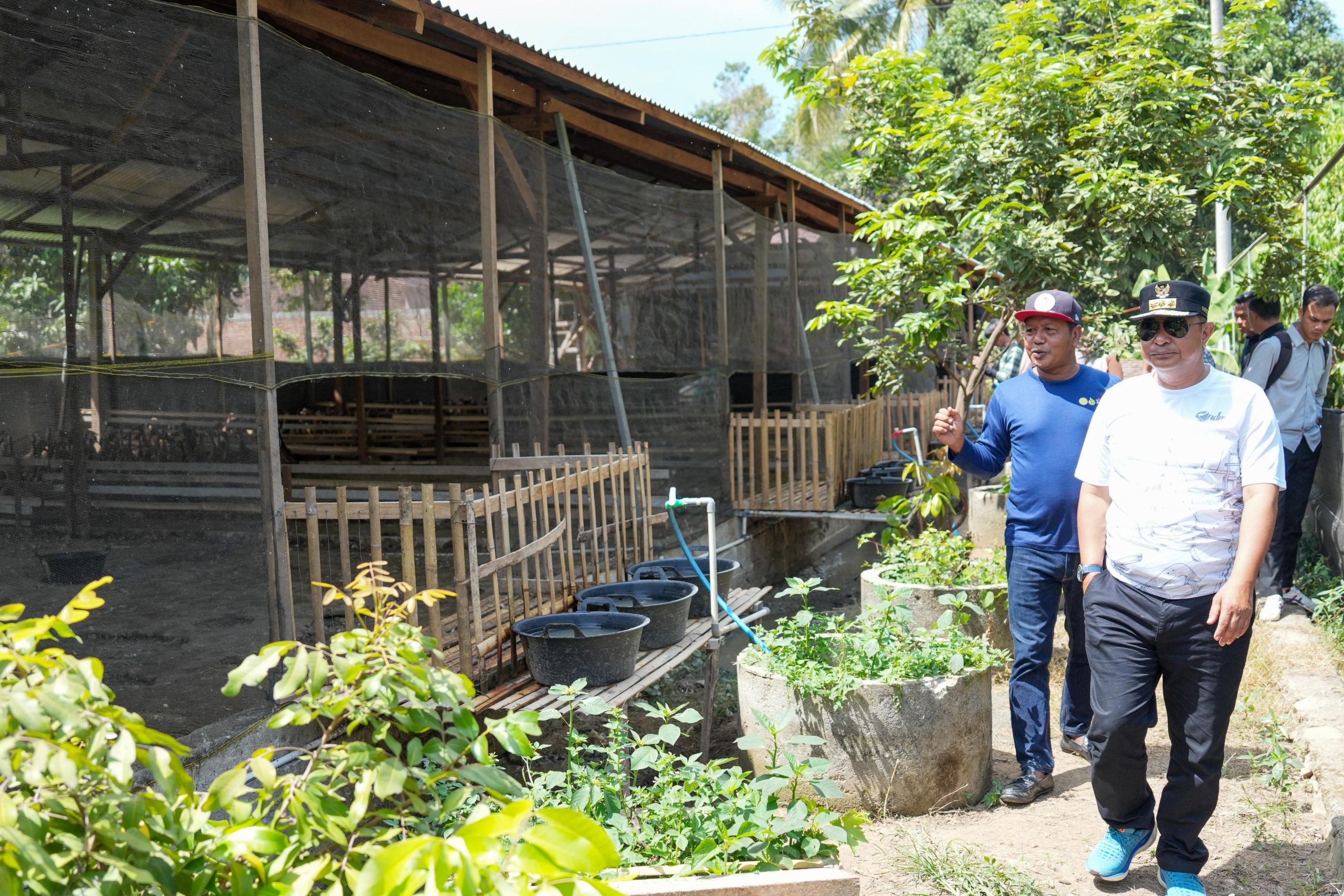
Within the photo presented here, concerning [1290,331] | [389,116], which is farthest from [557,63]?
[1290,331]

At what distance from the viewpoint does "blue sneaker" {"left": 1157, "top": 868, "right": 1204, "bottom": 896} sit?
3.41 meters

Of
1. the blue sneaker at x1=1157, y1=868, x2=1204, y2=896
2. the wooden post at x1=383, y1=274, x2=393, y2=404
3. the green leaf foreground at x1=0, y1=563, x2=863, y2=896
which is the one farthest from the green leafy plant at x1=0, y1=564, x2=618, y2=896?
the wooden post at x1=383, y1=274, x2=393, y2=404

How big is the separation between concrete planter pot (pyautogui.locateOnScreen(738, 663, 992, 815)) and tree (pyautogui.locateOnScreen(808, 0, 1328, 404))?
3556 millimetres

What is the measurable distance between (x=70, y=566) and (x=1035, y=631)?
379 centimetres

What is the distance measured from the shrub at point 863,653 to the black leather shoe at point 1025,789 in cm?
46

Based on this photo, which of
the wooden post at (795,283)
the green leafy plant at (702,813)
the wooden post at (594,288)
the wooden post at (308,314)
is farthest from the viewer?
the wooden post at (795,283)

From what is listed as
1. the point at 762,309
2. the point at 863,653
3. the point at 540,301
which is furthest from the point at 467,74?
the point at 863,653

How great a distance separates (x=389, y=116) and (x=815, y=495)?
5.69m

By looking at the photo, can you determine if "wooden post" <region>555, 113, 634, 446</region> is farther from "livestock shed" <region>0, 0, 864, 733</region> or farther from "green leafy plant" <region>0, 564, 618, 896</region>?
"green leafy plant" <region>0, 564, 618, 896</region>

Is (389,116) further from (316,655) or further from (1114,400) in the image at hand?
(316,655)

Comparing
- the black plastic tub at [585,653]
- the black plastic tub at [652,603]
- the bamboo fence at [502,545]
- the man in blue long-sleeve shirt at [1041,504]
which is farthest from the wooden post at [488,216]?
the man in blue long-sleeve shirt at [1041,504]

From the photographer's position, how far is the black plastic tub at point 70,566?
14.1 ft

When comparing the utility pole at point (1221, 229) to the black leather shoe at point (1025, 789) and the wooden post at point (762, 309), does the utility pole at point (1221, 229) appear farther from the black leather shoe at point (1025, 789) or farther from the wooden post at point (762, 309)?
the black leather shoe at point (1025, 789)

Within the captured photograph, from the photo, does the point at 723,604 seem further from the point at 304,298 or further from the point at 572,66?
the point at 572,66
